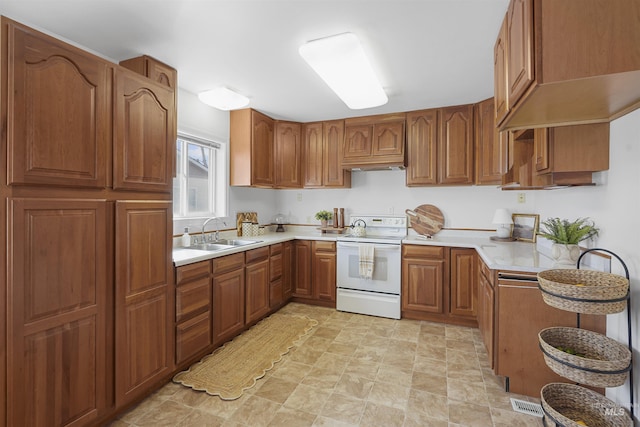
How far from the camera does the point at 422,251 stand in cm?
333

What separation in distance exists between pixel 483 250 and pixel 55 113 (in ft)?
10.2

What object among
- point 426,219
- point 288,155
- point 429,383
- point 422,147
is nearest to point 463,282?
point 426,219

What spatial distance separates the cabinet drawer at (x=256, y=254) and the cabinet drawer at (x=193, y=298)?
571mm

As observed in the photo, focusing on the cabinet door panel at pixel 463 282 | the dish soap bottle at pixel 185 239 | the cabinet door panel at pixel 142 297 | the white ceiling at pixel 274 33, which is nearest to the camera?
the white ceiling at pixel 274 33

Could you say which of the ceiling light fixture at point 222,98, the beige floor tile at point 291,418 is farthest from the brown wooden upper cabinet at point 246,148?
the beige floor tile at point 291,418

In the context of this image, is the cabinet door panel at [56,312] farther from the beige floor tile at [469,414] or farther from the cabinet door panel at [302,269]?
the cabinet door panel at [302,269]

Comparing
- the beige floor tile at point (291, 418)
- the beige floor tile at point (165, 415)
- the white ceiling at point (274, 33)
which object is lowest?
the beige floor tile at point (291, 418)

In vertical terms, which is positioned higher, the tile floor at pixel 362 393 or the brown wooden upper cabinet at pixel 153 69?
the brown wooden upper cabinet at pixel 153 69

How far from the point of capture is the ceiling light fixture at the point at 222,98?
2.69 metres

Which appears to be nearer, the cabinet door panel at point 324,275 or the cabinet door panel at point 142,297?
the cabinet door panel at point 142,297

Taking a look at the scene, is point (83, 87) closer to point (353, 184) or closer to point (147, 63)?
point (147, 63)

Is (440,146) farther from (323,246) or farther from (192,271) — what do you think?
(192,271)

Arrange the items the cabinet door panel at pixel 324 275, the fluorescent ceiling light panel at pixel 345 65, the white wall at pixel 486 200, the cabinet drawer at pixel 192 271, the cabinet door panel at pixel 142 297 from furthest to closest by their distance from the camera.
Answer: the cabinet door panel at pixel 324 275 → the cabinet drawer at pixel 192 271 → the fluorescent ceiling light panel at pixel 345 65 → the cabinet door panel at pixel 142 297 → the white wall at pixel 486 200

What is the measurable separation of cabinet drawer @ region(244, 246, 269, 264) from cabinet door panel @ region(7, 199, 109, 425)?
4.60 feet
